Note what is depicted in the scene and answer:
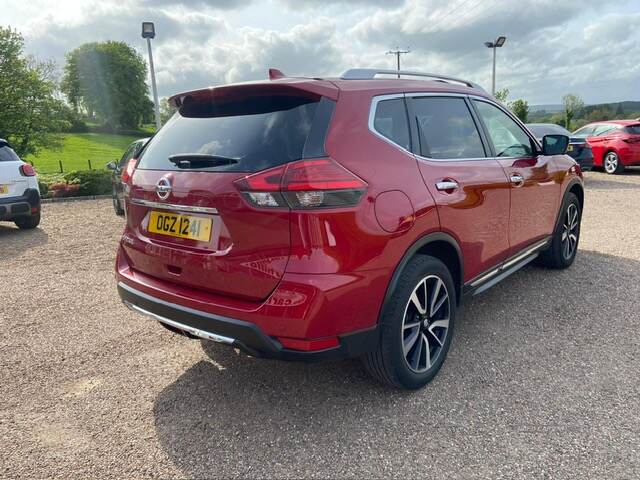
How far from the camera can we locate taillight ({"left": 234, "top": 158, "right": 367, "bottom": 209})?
7.11 ft

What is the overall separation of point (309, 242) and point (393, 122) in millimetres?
955

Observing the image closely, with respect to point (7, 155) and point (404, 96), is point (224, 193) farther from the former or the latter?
point (7, 155)

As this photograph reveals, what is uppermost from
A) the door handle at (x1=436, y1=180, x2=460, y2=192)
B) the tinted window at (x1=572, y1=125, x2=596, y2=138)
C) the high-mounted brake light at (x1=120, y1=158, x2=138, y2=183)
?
the tinted window at (x1=572, y1=125, x2=596, y2=138)

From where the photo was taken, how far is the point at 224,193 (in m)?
2.28

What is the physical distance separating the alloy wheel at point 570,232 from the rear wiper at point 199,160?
150 inches

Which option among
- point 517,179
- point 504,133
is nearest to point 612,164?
point 504,133

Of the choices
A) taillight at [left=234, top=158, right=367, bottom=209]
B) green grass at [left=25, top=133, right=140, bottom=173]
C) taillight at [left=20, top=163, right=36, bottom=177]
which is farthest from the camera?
green grass at [left=25, top=133, right=140, bottom=173]

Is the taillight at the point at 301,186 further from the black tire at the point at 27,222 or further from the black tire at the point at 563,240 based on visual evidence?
the black tire at the point at 27,222

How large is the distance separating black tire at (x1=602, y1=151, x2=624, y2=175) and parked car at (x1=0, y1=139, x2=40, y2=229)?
14.5 meters

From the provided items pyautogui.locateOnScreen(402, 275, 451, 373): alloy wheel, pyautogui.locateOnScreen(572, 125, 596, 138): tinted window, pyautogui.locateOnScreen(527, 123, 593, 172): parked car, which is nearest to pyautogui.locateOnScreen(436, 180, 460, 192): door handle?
pyautogui.locateOnScreen(402, 275, 451, 373): alloy wheel

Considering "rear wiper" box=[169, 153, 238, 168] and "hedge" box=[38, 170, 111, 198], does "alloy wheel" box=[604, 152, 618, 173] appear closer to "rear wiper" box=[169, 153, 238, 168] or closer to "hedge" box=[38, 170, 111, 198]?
"hedge" box=[38, 170, 111, 198]

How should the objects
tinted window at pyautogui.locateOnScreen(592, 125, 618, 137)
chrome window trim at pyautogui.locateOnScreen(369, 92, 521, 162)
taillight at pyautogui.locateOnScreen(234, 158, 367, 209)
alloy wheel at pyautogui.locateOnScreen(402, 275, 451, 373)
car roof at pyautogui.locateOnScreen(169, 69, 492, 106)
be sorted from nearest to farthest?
1. taillight at pyautogui.locateOnScreen(234, 158, 367, 209)
2. car roof at pyautogui.locateOnScreen(169, 69, 492, 106)
3. chrome window trim at pyautogui.locateOnScreen(369, 92, 521, 162)
4. alloy wheel at pyautogui.locateOnScreen(402, 275, 451, 373)
5. tinted window at pyautogui.locateOnScreen(592, 125, 618, 137)

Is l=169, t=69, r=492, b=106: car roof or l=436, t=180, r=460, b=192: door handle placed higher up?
l=169, t=69, r=492, b=106: car roof

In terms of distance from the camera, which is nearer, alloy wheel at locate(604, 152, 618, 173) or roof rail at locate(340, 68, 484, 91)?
roof rail at locate(340, 68, 484, 91)
